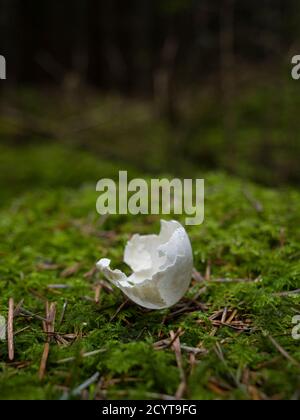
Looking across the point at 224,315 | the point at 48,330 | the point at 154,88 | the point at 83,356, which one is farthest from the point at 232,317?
the point at 154,88

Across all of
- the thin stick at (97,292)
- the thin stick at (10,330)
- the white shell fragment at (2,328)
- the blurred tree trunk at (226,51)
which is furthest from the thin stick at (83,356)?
the blurred tree trunk at (226,51)

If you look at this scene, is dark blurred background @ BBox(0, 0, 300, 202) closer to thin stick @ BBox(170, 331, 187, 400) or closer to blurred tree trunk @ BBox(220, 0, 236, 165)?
blurred tree trunk @ BBox(220, 0, 236, 165)

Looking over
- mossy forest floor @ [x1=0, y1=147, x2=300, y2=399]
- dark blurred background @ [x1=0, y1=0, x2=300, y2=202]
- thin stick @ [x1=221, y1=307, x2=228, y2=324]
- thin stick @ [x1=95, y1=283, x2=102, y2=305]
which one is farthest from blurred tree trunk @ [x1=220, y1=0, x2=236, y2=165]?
thin stick @ [x1=221, y1=307, x2=228, y2=324]

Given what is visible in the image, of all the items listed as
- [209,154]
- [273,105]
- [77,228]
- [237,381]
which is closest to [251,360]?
[237,381]

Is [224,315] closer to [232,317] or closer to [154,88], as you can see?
[232,317]

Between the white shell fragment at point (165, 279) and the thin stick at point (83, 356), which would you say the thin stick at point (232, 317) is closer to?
the white shell fragment at point (165, 279)

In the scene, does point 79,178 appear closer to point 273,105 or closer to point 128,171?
point 128,171
